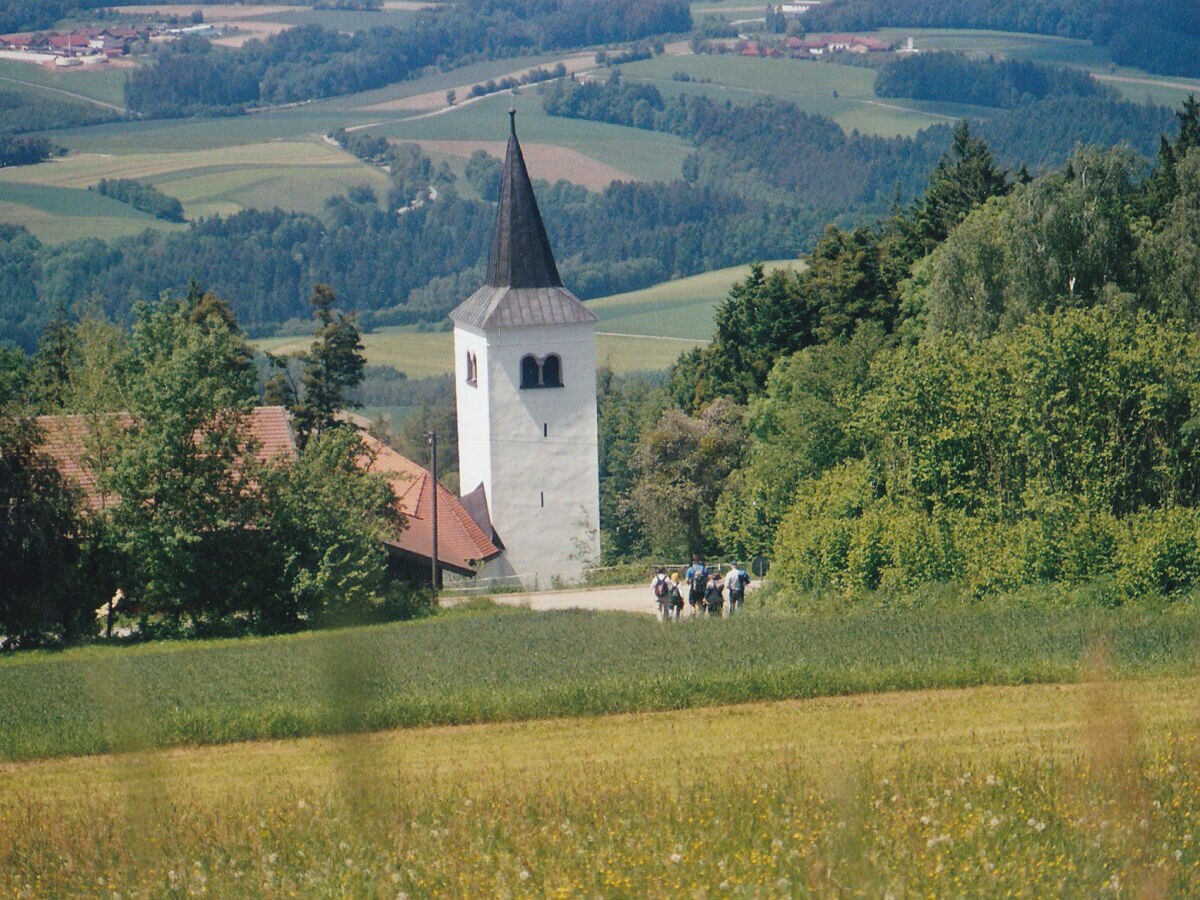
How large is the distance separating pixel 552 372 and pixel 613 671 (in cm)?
3398

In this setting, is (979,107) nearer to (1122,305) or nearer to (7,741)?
(1122,305)

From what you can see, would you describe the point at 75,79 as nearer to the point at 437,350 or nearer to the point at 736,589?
the point at 437,350

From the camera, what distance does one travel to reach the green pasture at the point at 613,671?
80.2 ft

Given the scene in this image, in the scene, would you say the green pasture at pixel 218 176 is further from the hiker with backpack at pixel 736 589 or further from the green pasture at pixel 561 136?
the hiker with backpack at pixel 736 589

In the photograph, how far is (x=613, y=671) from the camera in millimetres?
26453

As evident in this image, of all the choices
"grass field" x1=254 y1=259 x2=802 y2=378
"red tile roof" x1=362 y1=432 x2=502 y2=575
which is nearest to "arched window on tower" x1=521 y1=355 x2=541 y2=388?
"red tile roof" x1=362 y1=432 x2=502 y2=575

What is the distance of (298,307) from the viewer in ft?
483

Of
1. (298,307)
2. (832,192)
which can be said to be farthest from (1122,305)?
(832,192)

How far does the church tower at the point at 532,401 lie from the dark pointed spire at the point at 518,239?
3 centimetres

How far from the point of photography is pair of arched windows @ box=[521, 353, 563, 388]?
59625mm

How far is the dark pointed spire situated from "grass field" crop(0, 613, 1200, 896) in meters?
39.0

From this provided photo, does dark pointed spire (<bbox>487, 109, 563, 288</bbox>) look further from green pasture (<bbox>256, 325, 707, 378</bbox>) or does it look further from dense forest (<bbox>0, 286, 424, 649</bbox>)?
green pasture (<bbox>256, 325, 707, 378</bbox>)

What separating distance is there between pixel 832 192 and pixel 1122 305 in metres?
148

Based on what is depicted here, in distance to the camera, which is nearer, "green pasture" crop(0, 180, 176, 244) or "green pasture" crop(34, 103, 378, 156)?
"green pasture" crop(0, 180, 176, 244)
